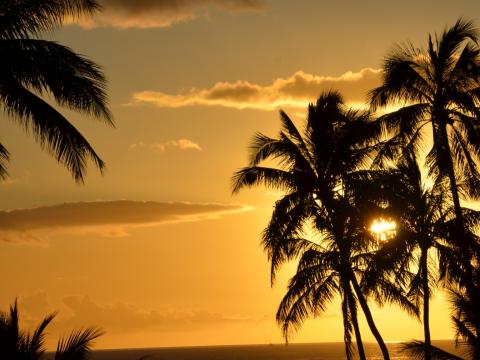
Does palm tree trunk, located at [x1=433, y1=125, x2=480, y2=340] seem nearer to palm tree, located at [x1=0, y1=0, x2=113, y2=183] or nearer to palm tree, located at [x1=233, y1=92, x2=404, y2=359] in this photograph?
palm tree, located at [x1=233, y1=92, x2=404, y2=359]

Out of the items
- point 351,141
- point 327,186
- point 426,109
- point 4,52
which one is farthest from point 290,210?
point 4,52

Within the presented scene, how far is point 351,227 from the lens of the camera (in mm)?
27625

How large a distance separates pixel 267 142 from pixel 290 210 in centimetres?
305

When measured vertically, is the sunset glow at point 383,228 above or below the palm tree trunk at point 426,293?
above

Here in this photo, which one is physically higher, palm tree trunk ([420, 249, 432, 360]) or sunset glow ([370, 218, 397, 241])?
sunset glow ([370, 218, 397, 241])

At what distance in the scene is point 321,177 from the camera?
91.4 feet

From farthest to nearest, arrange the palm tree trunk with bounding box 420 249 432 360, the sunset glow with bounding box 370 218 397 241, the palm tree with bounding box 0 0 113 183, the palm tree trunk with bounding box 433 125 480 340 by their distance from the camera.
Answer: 1. the palm tree trunk with bounding box 420 249 432 360
2. the sunset glow with bounding box 370 218 397 241
3. the palm tree trunk with bounding box 433 125 480 340
4. the palm tree with bounding box 0 0 113 183

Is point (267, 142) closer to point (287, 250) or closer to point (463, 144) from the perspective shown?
point (287, 250)

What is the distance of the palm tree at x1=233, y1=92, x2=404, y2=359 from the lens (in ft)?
90.5

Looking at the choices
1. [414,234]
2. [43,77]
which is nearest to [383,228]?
[414,234]

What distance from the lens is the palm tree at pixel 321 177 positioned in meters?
27.6

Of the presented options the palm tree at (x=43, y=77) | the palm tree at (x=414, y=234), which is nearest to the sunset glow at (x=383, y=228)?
the palm tree at (x=414, y=234)

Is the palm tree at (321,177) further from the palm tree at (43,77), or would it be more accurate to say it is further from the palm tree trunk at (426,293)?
the palm tree at (43,77)

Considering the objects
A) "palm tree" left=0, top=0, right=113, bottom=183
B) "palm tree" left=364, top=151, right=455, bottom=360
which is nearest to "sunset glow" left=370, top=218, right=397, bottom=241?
"palm tree" left=364, top=151, right=455, bottom=360
